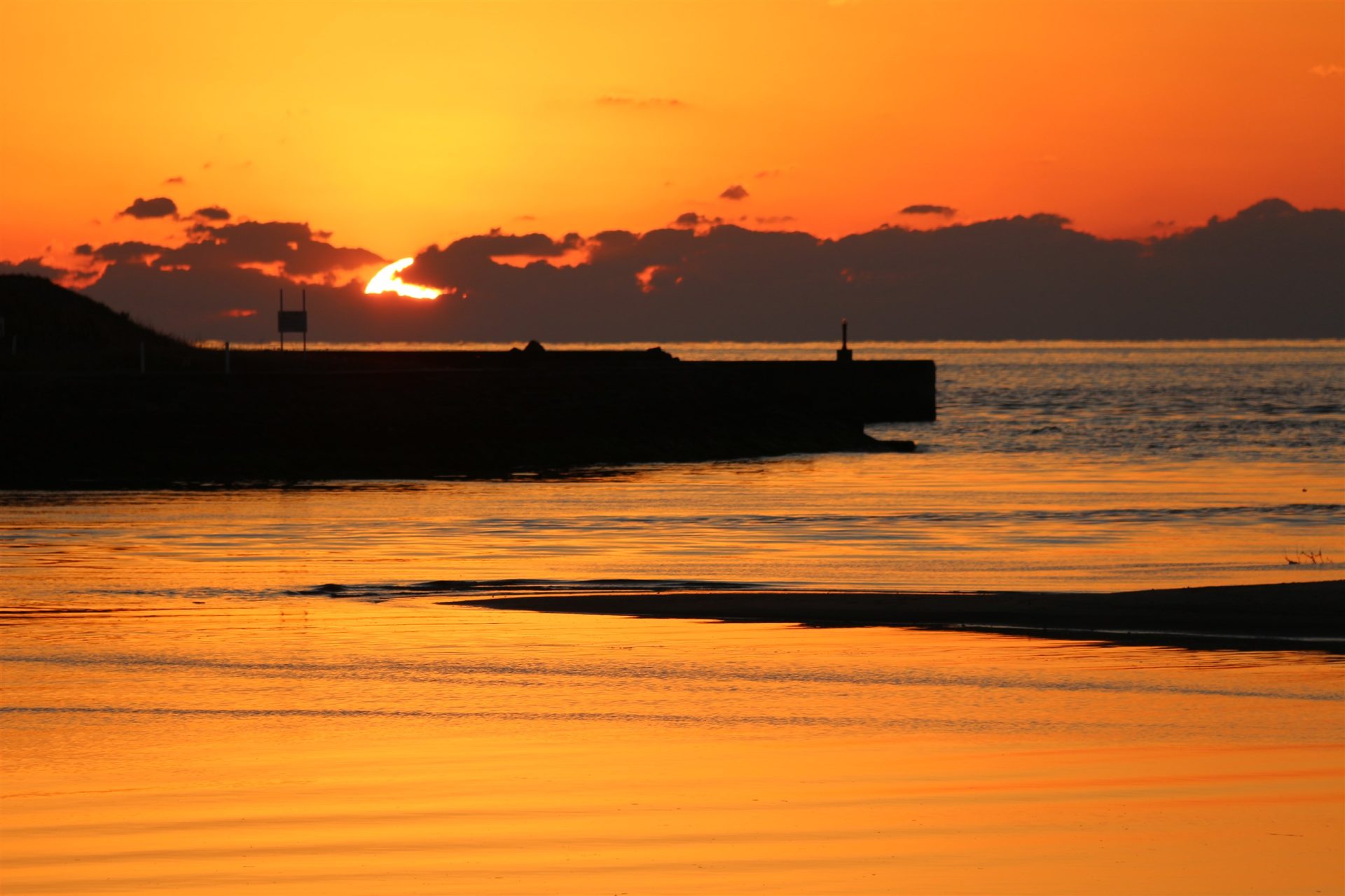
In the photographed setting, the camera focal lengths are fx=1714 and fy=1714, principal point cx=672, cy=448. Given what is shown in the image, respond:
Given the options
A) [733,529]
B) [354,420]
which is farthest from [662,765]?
[354,420]

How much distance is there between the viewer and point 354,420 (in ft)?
154

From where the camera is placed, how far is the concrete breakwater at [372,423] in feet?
141

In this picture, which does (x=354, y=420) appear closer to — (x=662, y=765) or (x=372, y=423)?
(x=372, y=423)

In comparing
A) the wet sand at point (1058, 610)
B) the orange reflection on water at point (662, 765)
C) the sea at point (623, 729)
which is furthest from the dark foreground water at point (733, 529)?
the orange reflection on water at point (662, 765)

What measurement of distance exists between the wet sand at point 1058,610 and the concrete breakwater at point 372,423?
2477 centimetres

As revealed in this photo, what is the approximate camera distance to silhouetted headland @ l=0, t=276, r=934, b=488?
1697 inches

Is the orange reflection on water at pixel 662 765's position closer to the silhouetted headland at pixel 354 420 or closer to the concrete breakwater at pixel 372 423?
the silhouetted headland at pixel 354 420

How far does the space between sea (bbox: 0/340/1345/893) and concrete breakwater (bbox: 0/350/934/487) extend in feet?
48.9

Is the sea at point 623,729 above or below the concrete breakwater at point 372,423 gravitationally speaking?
below

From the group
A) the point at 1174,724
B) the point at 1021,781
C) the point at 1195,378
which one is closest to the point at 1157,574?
the point at 1174,724

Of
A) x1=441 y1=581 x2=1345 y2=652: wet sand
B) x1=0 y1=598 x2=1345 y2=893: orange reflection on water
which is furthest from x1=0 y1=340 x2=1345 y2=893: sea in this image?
x1=441 y1=581 x2=1345 y2=652: wet sand

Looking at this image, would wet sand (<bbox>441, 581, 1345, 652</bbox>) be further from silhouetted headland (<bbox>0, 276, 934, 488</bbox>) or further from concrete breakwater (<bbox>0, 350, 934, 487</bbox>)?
concrete breakwater (<bbox>0, 350, 934, 487</bbox>)

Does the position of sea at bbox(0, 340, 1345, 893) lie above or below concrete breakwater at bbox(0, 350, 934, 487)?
below

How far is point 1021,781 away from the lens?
1050 centimetres
